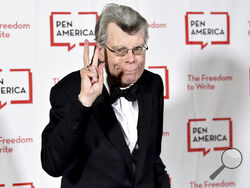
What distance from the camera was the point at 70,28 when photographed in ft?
9.09

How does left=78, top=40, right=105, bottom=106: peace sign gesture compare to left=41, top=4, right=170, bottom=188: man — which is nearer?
left=78, top=40, right=105, bottom=106: peace sign gesture

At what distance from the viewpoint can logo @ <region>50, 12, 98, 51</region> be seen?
2742 mm

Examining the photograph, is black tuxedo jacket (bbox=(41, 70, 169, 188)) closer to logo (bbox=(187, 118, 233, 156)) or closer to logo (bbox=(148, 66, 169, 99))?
logo (bbox=(148, 66, 169, 99))

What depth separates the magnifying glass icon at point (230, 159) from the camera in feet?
10.0

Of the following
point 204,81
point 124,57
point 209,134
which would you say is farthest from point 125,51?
point 209,134

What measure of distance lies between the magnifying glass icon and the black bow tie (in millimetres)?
1616

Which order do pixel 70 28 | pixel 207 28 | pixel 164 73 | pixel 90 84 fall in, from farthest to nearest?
1. pixel 207 28
2. pixel 164 73
3. pixel 70 28
4. pixel 90 84

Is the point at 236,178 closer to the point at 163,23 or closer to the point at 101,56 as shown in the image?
the point at 163,23

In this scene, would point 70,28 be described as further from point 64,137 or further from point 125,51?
point 64,137

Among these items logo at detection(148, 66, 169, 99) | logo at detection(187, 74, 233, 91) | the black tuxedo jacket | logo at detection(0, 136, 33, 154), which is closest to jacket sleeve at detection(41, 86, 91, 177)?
the black tuxedo jacket

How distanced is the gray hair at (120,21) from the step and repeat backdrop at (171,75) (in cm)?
123

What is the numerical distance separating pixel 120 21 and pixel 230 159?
6.56 feet

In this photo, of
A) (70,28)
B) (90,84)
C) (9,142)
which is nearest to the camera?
(90,84)

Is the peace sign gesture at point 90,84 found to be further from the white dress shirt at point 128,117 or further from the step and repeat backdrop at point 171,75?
the step and repeat backdrop at point 171,75
